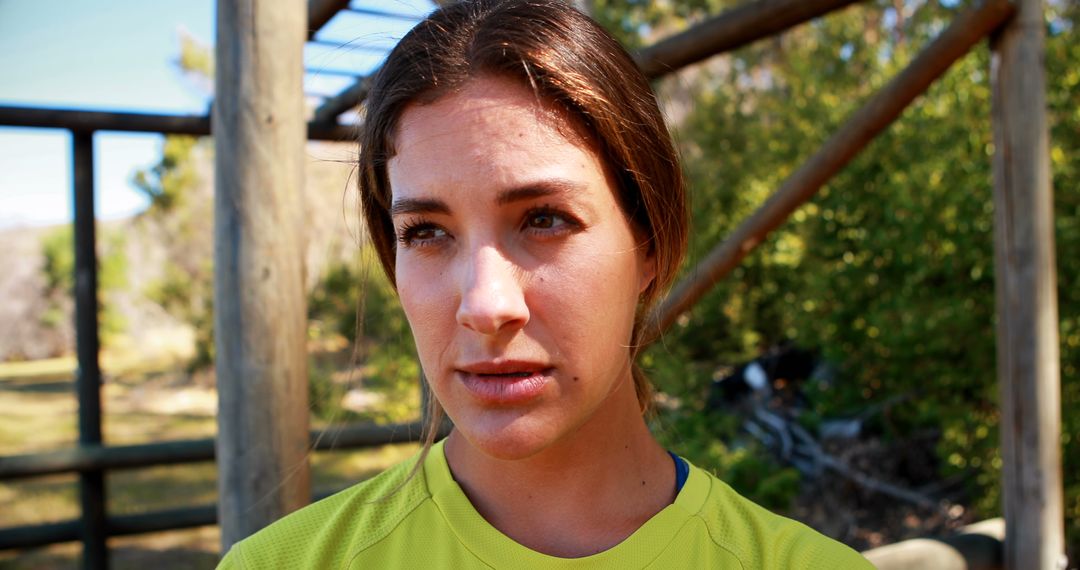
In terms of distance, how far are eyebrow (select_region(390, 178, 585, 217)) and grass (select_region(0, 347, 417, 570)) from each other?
3.39 meters

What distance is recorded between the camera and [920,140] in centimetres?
538

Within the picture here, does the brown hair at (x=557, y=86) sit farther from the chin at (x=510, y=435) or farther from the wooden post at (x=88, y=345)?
the wooden post at (x=88, y=345)

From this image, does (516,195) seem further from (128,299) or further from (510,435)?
(128,299)

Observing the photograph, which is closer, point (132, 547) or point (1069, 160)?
point (1069, 160)

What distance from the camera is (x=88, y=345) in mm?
3145

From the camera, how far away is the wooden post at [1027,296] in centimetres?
263

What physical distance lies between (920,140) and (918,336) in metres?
1.32

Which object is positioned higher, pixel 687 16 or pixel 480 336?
pixel 687 16

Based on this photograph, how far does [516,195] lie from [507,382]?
0.71 ft

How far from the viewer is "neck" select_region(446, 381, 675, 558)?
1.10 metres

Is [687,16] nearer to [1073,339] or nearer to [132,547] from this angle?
[1073,339]

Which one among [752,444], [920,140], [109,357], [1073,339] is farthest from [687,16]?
[109,357]

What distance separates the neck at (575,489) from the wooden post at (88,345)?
2485 mm

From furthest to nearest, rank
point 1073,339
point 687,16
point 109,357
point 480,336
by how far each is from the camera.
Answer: point 109,357 < point 687,16 < point 1073,339 < point 480,336
